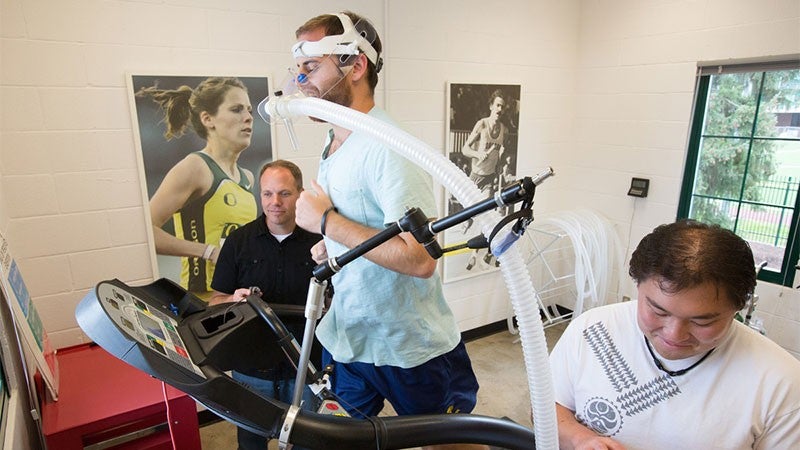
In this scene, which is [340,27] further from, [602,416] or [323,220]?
[602,416]

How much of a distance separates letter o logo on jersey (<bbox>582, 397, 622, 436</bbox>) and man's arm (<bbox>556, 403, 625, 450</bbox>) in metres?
0.02

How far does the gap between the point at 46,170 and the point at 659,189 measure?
11.9 ft

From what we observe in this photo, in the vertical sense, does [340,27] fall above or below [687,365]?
above

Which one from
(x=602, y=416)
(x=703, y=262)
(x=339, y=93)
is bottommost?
(x=602, y=416)

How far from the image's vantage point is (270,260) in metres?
1.96

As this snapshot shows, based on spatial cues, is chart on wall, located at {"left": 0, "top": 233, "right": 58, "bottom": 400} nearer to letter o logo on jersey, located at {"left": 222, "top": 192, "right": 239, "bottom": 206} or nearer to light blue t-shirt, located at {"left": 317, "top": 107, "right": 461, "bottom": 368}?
letter o logo on jersey, located at {"left": 222, "top": 192, "right": 239, "bottom": 206}

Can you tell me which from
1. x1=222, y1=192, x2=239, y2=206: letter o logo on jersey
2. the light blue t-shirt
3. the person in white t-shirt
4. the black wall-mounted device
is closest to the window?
the black wall-mounted device

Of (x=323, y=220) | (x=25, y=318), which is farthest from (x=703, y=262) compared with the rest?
(x=25, y=318)

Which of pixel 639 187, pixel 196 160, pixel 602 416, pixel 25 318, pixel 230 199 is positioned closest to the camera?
pixel 602 416

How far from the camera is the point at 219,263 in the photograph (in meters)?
1.99

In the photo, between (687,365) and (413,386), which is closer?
(687,365)

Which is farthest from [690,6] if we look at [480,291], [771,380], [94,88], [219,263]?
[94,88]

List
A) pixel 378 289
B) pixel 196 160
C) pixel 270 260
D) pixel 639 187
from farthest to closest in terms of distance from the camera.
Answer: pixel 639 187 → pixel 196 160 → pixel 270 260 → pixel 378 289

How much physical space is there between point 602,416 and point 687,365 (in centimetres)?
25
